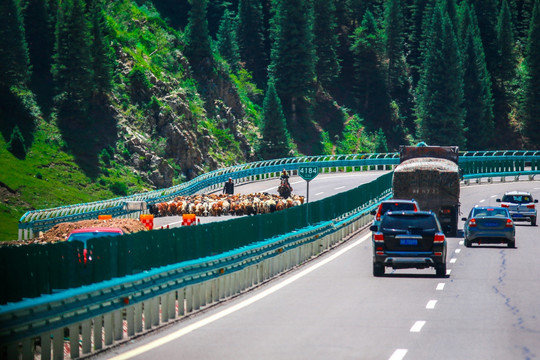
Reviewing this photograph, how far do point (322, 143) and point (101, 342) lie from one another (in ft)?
361

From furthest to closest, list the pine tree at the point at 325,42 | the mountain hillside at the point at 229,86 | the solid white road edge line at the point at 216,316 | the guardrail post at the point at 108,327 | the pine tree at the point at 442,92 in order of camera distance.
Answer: the pine tree at the point at 325,42 → the pine tree at the point at 442,92 → the mountain hillside at the point at 229,86 → the guardrail post at the point at 108,327 → the solid white road edge line at the point at 216,316

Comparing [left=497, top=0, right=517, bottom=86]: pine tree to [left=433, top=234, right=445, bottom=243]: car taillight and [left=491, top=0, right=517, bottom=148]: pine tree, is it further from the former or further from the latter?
[left=433, top=234, right=445, bottom=243]: car taillight

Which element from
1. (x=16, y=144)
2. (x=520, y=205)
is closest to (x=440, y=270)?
(x=520, y=205)

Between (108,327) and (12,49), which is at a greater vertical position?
(12,49)

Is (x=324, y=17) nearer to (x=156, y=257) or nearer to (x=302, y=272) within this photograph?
(x=302, y=272)

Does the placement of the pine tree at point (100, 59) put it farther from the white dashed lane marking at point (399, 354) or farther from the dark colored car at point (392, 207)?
the white dashed lane marking at point (399, 354)

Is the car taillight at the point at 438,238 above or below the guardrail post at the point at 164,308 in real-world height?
above

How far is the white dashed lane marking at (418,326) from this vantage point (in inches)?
636

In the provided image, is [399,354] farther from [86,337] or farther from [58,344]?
[58,344]

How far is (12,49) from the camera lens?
78.9m

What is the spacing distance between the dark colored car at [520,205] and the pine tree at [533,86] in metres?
91.1

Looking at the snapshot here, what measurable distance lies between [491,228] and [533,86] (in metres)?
108

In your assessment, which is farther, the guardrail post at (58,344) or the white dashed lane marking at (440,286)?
the white dashed lane marking at (440,286)

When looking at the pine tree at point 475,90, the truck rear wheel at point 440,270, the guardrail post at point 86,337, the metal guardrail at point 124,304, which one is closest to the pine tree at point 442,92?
the pine tree at point 475,90
